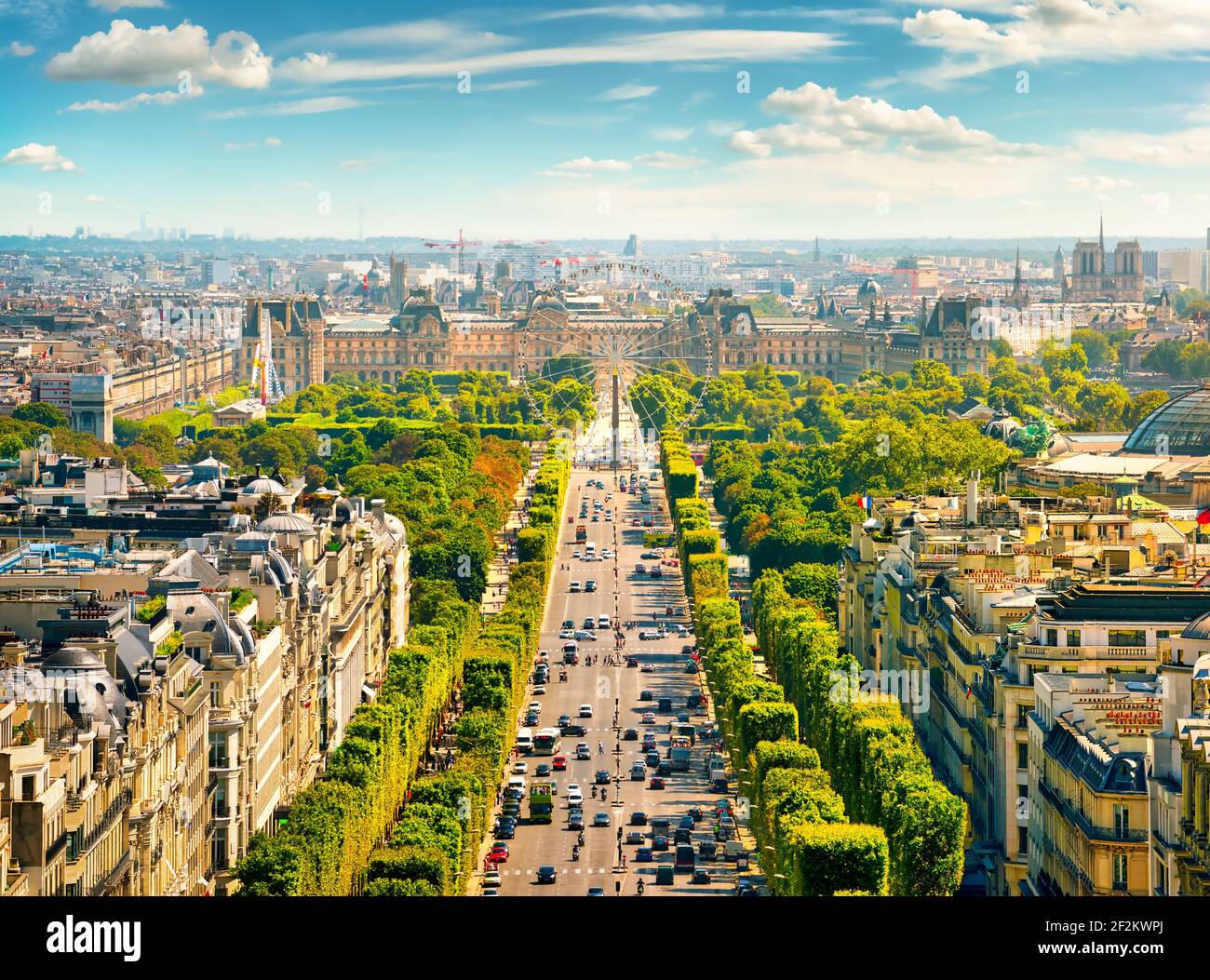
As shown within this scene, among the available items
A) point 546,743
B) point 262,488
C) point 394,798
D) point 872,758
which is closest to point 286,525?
point 546,743

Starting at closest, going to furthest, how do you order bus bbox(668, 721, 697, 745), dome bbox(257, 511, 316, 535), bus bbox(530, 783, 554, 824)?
bus bbox(530, 783, 554, 824), bus bbox(668, 721, 697, 745), dome bbox(257, 511, 316, 535)

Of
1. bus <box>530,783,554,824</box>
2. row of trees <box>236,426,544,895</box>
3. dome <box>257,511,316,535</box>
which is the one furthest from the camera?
dome <box>257,511,316,535</box>

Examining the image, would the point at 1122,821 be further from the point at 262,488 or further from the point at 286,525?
the point at 262,488

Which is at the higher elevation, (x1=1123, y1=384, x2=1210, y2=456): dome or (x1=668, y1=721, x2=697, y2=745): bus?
(x1=1123, y1=384, x2=1210, y2=456): dome

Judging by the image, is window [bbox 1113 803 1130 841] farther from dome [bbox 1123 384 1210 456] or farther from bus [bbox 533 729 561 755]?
dome [bbox 1123 384 1210 456]

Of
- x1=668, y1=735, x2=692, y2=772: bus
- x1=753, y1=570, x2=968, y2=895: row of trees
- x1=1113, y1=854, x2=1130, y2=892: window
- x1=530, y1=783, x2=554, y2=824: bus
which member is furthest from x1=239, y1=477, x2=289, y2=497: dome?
x1=1113, y1=854, x2=1130, y2=892: window

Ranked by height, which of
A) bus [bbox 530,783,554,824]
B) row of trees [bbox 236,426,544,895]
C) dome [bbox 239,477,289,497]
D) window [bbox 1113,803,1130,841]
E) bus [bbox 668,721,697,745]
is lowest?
bus [bbox 668,721,697,745]

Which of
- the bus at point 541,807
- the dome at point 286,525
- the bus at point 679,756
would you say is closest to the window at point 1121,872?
the bus at point 541,807

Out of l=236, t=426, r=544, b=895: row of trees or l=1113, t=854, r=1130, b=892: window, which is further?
l=236, t=426, r=544, b=895: row of trees
